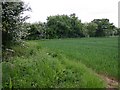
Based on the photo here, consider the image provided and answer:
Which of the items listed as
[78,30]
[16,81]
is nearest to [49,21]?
[78,30]

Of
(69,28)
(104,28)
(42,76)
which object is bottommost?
(42,76)

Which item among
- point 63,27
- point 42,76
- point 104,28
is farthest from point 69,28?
point 42,76

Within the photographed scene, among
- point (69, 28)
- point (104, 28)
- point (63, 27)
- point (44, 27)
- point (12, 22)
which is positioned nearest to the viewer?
point (12, 22)

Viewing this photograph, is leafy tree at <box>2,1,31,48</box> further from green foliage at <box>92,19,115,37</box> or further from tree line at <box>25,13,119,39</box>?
green foliage at <box>92,19,115,37</box>

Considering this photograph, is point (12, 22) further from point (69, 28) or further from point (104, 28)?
point (104, 28)

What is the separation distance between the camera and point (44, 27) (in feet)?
185

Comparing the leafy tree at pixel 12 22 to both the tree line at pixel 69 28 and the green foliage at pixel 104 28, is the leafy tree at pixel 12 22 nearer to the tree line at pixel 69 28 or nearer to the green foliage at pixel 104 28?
the tree line at pixel 69 28

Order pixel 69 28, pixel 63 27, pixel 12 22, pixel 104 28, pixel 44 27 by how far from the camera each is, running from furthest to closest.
Result: pixel 104 28 → pixel 69 28 → pixel 63 27 → pixel 44 27 → pixel 12 22

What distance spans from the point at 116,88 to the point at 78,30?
56126 mm

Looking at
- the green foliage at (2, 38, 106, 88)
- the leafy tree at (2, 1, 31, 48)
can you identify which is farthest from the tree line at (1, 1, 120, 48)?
the green foliage at (2, 38, 106, 88)

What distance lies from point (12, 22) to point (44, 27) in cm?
4489

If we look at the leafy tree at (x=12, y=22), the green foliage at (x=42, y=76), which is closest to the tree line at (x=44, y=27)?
the leafy tree at (x=12, y=22)

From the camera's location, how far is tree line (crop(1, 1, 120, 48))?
37.9ft

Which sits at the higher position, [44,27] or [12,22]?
[44,27]
